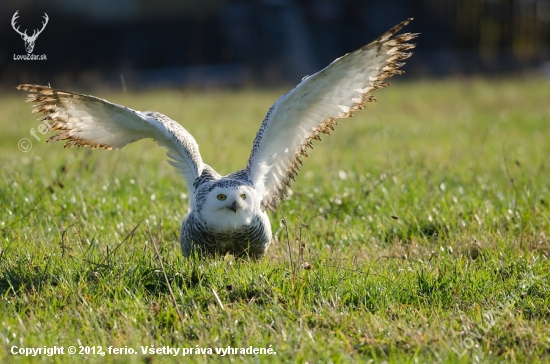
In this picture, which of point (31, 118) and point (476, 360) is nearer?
point (476, 360)

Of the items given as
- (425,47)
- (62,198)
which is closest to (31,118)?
(62,198)

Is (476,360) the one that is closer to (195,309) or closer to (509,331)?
(509,331)

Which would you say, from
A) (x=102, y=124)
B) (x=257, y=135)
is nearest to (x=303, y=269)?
(x=257, y=135)

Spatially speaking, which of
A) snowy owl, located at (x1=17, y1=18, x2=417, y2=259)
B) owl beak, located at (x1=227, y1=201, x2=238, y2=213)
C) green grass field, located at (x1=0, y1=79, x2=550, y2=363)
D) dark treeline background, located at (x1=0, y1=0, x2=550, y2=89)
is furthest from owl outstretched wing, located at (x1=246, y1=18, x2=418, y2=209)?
dark treeline background, located at (x1=0, y1=0, x2=550, y2=89)

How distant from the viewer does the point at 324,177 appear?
6.82 m

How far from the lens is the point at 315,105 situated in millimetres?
4453

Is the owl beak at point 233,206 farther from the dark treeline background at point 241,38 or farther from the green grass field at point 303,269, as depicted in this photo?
the dark treeline background at point 241,38

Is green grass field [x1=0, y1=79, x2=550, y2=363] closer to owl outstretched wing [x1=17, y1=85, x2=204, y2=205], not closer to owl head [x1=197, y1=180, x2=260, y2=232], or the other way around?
owl head [x1=197, y1=180, x2=260, y2=232]

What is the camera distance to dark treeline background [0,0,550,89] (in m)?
17.8

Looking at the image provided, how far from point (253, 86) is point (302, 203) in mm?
10990

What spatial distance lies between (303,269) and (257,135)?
1.01m

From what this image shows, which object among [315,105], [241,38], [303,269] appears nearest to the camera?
[303,269]

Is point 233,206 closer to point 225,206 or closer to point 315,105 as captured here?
point 225,206

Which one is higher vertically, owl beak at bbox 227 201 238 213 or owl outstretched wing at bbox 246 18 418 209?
owl outstretched wing at bbox 246 18 418 209
